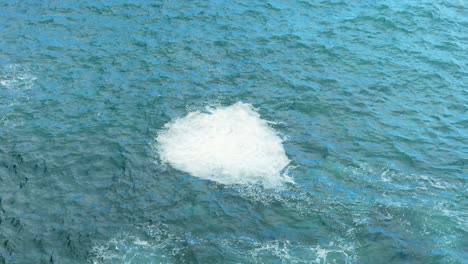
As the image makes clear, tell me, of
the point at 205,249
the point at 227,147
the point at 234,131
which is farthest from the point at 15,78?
the point at 205,249

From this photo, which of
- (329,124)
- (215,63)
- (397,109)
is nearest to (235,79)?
(215,63)

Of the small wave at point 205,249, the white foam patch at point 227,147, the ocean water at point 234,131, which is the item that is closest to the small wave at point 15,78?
the ocean water at point 234,131

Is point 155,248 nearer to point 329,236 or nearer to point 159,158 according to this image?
point 159,158

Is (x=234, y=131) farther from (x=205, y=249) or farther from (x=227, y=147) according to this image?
(x=205, y=249)

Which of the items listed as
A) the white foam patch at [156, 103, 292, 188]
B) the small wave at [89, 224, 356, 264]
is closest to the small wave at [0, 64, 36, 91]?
the white foam patch at [156, 103, 292, 188]

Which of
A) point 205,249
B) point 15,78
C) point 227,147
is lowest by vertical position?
point 15,78

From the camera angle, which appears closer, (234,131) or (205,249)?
(205,249)

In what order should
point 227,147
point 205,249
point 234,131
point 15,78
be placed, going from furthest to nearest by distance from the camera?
point 15,78 < point 234,131 < point 227,147 < point 205,249

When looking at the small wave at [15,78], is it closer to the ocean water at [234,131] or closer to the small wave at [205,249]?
the ocean water at [234,131]
